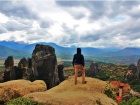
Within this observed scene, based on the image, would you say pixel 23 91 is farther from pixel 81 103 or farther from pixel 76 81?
pixel 81 103

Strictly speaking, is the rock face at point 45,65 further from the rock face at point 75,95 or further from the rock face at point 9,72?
the rock face at point 75,95

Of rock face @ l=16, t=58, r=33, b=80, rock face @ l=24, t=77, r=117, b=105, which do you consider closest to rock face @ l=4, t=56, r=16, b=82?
rock face @ l=16, t=58, r=33, b=80

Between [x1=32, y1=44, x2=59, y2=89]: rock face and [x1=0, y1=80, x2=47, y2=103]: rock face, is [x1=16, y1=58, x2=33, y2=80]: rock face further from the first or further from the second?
[x1=0, y1=80, x2=47, y2=103]: rock face

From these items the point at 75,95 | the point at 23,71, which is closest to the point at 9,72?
the point at 23,71

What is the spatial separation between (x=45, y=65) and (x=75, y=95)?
56991 millimetres

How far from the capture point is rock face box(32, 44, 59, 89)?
79.0m

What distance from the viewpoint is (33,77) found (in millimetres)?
78188

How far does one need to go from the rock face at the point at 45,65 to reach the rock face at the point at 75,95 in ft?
166

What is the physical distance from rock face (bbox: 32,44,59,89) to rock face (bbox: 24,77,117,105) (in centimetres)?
5071

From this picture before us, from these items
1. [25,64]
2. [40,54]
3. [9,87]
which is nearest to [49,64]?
[40,54]

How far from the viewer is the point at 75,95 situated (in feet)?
76.3

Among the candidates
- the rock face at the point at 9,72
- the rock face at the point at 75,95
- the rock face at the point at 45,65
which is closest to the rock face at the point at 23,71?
the rock face at the point at 9,72

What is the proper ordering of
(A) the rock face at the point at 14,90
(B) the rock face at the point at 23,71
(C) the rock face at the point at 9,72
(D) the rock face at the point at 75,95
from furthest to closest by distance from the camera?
(C) the rock face at the point at 9,72
(B) the rock face at the point at 23,71
(A) the rock face at the point at 14,90
(D) the rock face at the point at 75,95

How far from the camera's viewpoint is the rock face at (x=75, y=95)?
851 inches
